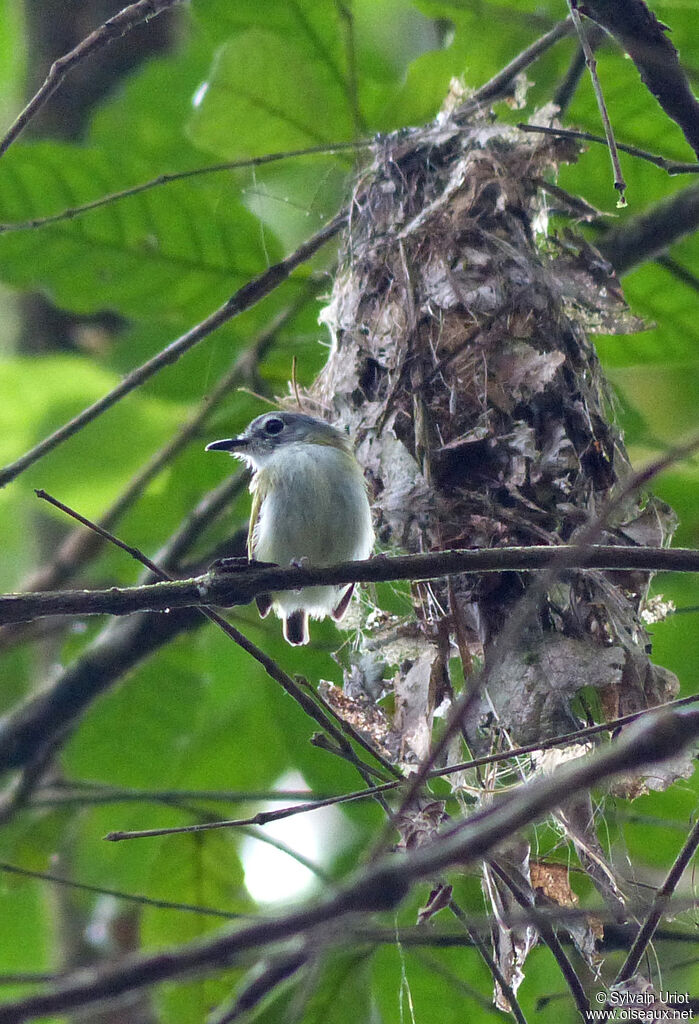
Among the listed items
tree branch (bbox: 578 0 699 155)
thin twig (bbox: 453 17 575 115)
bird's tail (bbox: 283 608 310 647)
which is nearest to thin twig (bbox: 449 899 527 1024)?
bird's tail (bbox: 283 608 310 647)

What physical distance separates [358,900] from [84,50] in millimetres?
2140

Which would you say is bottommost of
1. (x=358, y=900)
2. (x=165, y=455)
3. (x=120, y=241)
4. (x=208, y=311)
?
(x=358, y=900)

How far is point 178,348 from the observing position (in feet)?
12.0

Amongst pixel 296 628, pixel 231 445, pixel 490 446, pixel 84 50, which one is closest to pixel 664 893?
pixel 490 446

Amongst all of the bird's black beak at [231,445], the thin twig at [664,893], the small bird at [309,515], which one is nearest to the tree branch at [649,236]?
the small bird at [309,515]

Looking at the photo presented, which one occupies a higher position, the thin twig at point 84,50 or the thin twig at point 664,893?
the thin twig at point 84,50

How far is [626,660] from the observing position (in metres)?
2.97

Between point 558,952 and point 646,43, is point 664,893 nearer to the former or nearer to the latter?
point 558,952

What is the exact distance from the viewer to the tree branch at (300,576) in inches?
83.1

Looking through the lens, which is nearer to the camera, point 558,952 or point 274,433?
point 558,952

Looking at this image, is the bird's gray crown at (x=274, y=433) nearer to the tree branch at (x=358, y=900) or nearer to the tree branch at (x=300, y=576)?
the tree branch at (x=300, y=576)

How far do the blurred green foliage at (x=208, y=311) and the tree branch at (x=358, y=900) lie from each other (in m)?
3.08

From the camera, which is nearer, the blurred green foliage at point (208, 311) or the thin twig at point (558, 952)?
the thin twig at point (558, 952)

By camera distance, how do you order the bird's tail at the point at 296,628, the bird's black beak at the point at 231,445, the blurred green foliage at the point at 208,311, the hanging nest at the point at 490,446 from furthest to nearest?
the blurred green foliage at the point at 208,311, the bird's black beak at the point at 231,445, the bird's tail at the point at 296,628, the hanging nest at the point at 490,446
